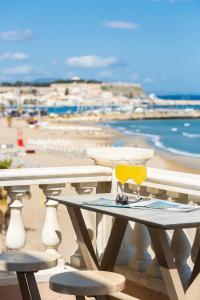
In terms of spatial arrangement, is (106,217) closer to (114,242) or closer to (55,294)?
(55,294)

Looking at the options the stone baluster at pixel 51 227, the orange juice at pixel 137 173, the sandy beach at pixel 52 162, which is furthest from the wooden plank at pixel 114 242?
the sandy beach at pixel 52 162

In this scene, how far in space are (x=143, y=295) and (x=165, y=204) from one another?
978 mm

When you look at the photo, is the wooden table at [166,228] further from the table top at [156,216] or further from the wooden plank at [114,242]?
the wooden plank at [114,242]

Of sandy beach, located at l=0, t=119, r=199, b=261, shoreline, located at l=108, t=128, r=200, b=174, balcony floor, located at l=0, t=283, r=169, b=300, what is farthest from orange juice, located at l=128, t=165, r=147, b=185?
shoreline, located at l=108, t=128, r=200, b=174

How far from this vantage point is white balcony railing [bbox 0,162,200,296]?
4562 millimetres

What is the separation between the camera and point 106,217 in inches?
205

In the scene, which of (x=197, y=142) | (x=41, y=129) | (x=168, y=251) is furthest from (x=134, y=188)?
(x=41, y=129)

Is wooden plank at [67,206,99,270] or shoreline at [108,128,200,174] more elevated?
wooden plank at [67,206,99,270]

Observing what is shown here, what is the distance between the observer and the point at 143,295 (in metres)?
4.75

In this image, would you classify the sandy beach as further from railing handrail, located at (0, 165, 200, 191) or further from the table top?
the table top

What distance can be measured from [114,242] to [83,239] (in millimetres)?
343

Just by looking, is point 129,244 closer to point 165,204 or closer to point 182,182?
point 182,182

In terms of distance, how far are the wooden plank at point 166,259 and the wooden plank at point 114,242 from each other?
0.64 m

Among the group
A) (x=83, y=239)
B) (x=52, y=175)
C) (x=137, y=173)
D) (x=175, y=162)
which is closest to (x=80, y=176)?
(x=52, y=175)
